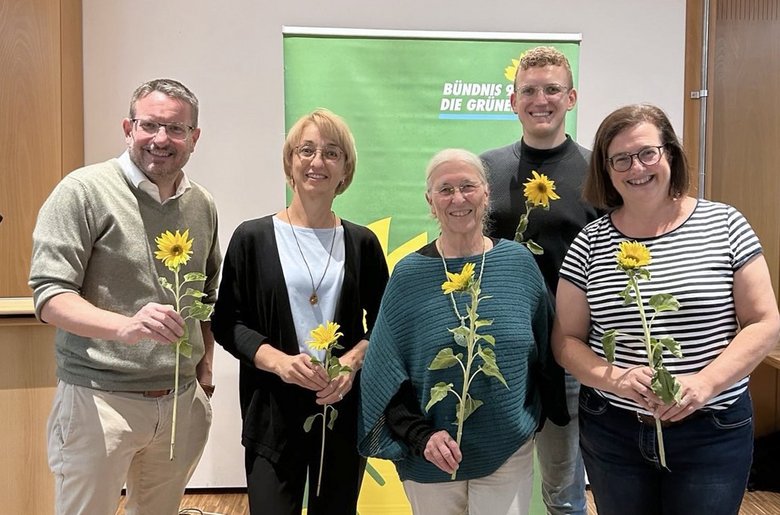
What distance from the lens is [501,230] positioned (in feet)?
7.24

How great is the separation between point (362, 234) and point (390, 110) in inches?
60.8

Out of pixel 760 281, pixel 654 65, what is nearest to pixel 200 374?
pixel 760 281

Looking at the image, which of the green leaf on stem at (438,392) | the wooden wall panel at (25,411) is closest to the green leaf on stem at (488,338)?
the green leaf on stem at (438,392)

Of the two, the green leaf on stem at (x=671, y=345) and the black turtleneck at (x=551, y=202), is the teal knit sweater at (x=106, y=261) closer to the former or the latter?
the black turtleneck at (x=551, y=202)

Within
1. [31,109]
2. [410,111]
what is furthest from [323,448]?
[31,109]

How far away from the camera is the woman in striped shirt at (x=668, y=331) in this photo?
5.28ft

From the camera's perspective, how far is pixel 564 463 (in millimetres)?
2232

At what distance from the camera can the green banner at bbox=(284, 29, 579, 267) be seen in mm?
3373

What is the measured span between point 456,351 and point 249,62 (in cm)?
245

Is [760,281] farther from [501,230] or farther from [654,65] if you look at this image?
[654,65]

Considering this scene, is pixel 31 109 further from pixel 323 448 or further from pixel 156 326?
pixel 323 448

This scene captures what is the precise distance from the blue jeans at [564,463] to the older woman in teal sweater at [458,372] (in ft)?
1.34

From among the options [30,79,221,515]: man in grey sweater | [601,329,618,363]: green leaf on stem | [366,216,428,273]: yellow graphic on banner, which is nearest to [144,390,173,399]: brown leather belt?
[30,79,221,515]: man in grey sweater

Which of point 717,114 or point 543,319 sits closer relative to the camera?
point 543,319
